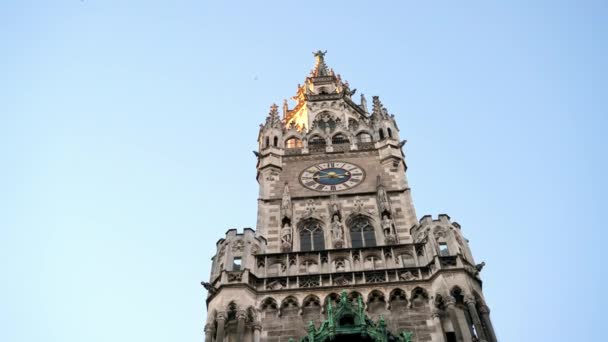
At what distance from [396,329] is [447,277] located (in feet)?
8.24

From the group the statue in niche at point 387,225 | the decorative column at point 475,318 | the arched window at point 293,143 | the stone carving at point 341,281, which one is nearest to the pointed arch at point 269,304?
the stone carving at point 341,281

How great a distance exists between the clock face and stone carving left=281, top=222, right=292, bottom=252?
136 inches

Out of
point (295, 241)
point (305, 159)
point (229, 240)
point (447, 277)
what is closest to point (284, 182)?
point (305, 159)

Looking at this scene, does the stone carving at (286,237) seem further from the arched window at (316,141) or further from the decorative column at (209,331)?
the arched window at (316,141)

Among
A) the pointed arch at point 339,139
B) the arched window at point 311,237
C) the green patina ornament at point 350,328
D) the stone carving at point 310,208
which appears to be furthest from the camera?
the pointed arch at point 339,139

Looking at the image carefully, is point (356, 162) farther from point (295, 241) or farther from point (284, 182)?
point (295, 241)

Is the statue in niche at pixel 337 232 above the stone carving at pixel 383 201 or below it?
below

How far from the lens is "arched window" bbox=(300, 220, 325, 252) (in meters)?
27.5

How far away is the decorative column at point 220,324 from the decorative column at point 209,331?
24 centimetres

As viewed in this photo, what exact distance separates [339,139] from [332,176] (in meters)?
5.67

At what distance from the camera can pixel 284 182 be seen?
31.7m

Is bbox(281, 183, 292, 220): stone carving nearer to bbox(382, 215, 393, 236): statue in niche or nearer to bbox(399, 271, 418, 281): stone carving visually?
bbox(382, 215, 393, 236): statue in niche

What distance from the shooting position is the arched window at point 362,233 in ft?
90.2

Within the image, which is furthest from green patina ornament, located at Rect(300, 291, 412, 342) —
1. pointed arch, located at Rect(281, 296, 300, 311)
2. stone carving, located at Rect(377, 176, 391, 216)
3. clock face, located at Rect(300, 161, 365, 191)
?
clock face, located at Rect(300, 161, 365, 191)
